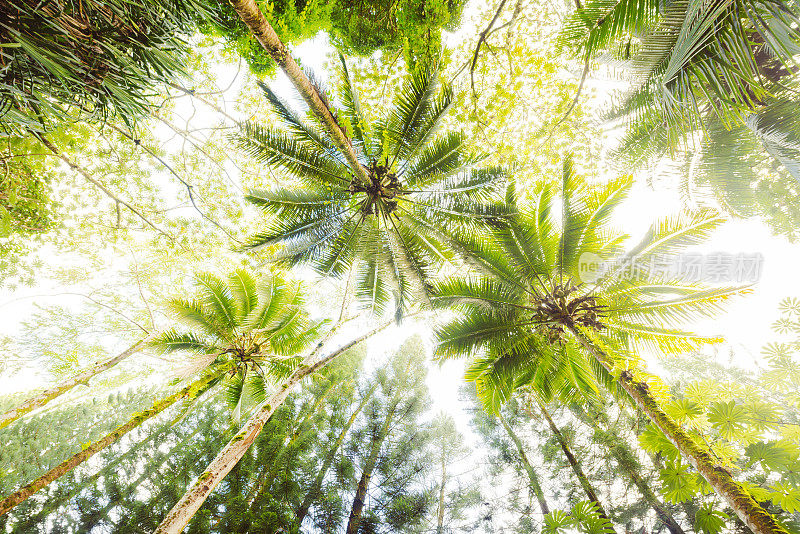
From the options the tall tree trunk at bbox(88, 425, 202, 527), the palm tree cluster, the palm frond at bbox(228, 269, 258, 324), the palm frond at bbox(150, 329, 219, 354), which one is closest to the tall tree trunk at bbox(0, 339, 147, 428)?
the palm tree cluster

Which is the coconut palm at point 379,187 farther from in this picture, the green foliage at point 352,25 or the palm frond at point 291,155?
the green foliage at point 352,25

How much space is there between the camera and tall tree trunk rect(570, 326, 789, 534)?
259 cm

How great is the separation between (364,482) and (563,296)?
7264mm

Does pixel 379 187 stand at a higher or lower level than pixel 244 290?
higher

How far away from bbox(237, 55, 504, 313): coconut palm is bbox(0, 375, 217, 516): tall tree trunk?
308 cm

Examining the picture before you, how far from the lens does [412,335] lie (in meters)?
15.7

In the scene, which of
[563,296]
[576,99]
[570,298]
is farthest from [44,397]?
[576,99]

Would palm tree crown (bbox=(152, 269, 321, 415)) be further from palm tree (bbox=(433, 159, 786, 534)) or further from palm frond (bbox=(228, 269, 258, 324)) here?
palm tree (bbox=(433, 159, 786, 534))

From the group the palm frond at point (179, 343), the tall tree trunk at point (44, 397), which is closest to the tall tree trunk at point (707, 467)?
the palm frond at point (179, 343)

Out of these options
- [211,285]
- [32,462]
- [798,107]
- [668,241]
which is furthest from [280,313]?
[32,462]

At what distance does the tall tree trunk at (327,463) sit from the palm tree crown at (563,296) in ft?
15.6

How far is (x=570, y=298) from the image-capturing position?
18.1 ft

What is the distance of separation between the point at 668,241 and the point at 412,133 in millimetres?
4238

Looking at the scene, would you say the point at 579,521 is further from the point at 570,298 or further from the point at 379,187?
the point at 379,187
